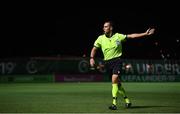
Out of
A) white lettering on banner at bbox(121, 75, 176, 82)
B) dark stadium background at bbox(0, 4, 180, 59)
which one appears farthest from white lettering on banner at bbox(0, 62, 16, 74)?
dark stadium background at bbox(0, 4, 180, 59)

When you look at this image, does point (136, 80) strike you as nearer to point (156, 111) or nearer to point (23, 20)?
point (23, 20)

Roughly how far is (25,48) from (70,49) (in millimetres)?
5264

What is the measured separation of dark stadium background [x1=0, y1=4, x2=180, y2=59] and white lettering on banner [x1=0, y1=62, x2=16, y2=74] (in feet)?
48.6

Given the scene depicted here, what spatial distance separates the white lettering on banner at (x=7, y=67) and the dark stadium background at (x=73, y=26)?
14.8 metres

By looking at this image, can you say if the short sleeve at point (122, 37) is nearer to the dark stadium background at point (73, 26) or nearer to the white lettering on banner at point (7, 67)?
the white lettering on banner at point (7, 67)

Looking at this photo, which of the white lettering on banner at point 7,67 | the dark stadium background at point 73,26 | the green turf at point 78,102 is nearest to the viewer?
the green turf at point 78,102

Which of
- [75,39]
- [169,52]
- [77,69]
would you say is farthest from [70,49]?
[77,69]

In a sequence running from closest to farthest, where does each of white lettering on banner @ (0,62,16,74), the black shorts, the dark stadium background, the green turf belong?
1. the green turf
2. the black shorts
3. white lettering on banner @ (0,62,16,74)
4. the dark stadium background

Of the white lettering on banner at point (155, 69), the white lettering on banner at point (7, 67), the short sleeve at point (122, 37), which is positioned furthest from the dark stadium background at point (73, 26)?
the short sleeve at point (122, 37)

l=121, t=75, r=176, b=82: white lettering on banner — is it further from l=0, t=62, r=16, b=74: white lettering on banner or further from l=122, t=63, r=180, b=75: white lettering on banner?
l=0, t=62, r=16, b=74: white lettering on banner

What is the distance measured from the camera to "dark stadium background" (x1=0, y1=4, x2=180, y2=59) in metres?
54.9

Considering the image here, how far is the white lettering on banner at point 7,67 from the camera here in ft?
125

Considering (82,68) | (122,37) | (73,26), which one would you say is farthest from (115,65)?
(73,26)

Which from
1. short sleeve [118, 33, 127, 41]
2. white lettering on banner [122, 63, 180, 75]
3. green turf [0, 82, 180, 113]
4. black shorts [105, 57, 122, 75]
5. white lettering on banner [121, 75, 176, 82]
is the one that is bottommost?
green turf [0, 82, 180, 113]
